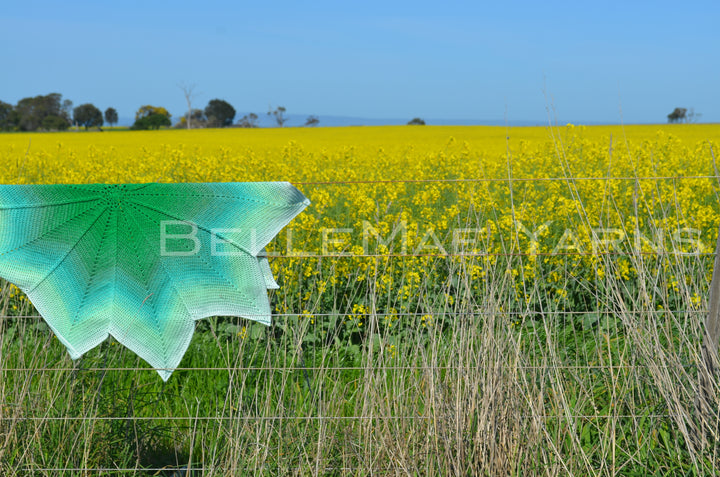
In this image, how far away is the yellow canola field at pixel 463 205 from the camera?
8.29 feet

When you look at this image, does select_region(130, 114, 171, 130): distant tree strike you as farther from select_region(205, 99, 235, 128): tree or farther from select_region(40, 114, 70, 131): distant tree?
select_region(205, 99, 235, 128): tree

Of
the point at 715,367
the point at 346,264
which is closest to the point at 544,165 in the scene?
the point at 346,264

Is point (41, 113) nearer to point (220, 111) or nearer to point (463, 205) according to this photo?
point (220, 111)

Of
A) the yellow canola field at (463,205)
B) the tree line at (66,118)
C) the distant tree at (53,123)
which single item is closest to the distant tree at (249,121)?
the tree line at (66,118)

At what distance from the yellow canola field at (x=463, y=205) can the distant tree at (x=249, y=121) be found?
30.5 meters

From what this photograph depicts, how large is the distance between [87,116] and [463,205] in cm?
4936

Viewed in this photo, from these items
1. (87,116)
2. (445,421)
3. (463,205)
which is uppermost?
(87,116)

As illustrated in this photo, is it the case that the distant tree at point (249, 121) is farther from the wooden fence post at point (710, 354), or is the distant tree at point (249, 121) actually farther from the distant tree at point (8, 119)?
the wooden fence post at point (710, 354)

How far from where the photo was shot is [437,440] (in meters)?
1.79

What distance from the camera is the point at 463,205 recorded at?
15.1ft

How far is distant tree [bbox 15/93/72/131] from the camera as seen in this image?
4447 cm

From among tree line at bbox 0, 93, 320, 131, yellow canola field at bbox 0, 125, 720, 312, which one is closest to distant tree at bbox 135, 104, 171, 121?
tree line at bbox 0, 93, 320, 131

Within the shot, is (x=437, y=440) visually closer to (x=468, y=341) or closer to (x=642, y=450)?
(x=468, y=341)

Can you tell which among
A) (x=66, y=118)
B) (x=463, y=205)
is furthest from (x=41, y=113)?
(x=463, y=205)
